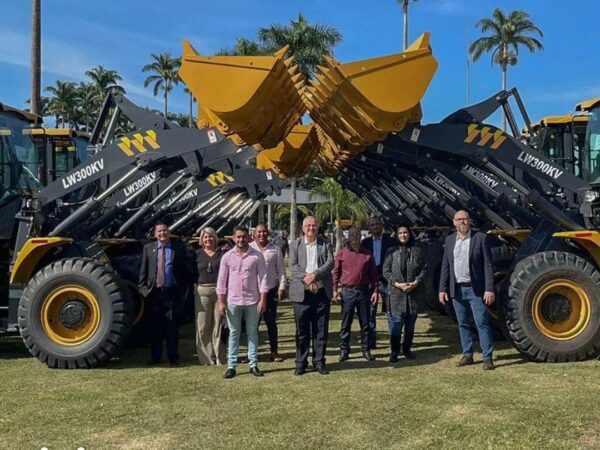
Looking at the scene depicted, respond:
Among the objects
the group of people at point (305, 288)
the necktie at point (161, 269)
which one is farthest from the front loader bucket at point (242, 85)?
the necktie at point (161, 269)

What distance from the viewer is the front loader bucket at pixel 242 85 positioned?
6594 mm

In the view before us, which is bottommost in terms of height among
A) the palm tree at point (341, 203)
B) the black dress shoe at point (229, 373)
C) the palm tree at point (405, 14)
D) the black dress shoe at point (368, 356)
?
the black dress shoe at point (229, 373)

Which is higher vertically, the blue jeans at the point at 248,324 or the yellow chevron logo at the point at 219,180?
the yellow chevron logo at the point at 219,180

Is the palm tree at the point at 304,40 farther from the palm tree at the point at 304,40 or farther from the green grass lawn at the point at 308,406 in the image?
the green grass lawn at the point at 308,406

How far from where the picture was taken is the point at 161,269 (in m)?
7.94

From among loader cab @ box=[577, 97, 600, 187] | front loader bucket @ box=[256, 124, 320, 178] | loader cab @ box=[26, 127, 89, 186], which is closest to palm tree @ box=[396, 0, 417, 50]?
front loader bucket @ box=[256, 124, 320, 178]

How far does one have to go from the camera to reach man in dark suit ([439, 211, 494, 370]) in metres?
7.38

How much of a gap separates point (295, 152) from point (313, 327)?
3983 millimetres

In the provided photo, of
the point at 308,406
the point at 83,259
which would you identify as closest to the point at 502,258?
the point at 308,406

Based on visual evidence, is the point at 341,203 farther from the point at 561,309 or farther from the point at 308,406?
the point at 308,406

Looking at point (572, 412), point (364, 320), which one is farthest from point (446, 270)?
point (572, 412)

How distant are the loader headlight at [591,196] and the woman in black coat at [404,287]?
6.59 feet

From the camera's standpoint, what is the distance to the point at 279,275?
7930 mm

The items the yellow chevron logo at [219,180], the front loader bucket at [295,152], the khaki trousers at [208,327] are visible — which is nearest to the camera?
the khaki trousers at [208,327]
